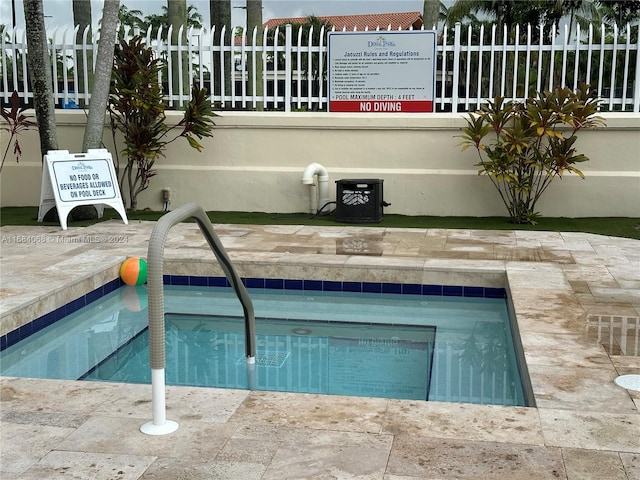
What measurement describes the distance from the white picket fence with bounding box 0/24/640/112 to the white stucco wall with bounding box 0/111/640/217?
0.29 m

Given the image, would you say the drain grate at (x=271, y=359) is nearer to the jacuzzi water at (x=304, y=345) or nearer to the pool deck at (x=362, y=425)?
the jacuzzi water at (x=304, y=345)

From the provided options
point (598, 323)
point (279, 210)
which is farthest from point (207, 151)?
point (598, 323)

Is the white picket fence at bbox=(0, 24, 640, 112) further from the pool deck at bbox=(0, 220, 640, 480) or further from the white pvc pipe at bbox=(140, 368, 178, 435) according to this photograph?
the white pvc pipe at bbox=(140, 368, 178, 435)

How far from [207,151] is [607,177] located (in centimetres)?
511

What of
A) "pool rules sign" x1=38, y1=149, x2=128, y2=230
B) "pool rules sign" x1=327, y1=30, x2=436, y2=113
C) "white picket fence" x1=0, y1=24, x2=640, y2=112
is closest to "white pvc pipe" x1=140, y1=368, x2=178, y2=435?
"pool rules sign" x1=38, y1=149, x2=128, y2=230

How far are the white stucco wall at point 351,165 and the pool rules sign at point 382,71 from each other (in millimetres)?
228

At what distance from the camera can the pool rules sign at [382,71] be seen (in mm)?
9375

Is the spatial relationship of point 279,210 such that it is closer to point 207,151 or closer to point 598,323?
point 207,151

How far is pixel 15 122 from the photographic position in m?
9.20

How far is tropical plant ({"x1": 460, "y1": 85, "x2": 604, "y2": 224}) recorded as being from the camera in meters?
8.39

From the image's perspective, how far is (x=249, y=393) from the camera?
141 inches

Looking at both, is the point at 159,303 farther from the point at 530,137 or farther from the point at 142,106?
the point at 142,106

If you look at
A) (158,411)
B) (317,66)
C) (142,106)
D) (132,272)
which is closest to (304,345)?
(132,272)

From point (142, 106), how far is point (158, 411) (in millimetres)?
6611
